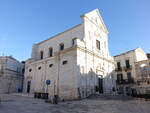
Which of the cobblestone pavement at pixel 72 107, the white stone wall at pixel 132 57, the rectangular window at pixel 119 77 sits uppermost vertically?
the white stone wall at pixel 132 57

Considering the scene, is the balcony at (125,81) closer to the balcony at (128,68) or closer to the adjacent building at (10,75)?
the balcony at (128,68)

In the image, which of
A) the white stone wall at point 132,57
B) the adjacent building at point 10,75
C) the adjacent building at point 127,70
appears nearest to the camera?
the adjacent building at point 10,75

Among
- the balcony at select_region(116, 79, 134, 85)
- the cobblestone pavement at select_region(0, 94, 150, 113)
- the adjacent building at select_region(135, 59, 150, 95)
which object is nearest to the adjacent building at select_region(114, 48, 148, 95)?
the balcony at select_region(116, 79, 134, 85)

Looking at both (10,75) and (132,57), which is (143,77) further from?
(10,75)

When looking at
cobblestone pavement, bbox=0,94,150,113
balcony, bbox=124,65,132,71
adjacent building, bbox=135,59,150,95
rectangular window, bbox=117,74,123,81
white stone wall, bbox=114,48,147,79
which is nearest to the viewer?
cobblestone pavement, bbox=0,94,150,113

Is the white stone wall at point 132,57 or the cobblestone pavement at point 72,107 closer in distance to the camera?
the cobblestone pavement at point 72,107

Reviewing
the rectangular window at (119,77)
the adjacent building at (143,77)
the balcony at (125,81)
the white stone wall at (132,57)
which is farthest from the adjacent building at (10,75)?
the adjacent building at (143,77)

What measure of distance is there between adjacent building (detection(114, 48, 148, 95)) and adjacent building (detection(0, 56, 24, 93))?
22.1 meters

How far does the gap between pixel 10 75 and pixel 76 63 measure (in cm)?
1766

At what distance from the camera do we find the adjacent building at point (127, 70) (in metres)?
28.6

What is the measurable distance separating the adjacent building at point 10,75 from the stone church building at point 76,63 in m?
3.99

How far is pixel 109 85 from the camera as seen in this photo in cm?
2230

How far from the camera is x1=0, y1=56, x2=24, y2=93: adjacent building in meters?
26.4

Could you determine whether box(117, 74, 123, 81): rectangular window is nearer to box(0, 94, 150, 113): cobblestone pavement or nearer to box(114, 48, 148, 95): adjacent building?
box(114, 48, 148, 95): adjacent building
